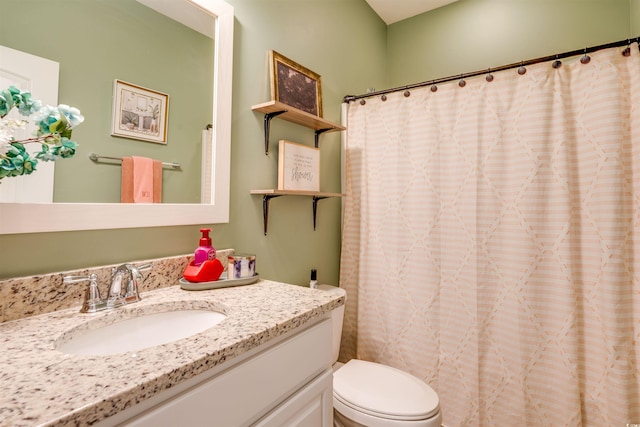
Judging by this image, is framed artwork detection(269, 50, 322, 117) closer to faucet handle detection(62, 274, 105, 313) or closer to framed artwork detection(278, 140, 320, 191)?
framed artwork detection(278, 140, 320, 191)

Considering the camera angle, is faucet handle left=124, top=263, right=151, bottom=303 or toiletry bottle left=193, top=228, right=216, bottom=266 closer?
faucet handle left=124, top=263, right=151, bottom=303

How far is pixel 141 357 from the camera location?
0.58m

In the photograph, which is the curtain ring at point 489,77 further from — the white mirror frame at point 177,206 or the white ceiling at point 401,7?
the white mirror frame at point 177,206

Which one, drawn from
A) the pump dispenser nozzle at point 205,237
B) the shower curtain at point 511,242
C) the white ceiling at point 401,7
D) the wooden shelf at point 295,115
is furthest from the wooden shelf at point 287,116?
the white ceiling at point 401,7

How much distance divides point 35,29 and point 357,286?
5.67ft

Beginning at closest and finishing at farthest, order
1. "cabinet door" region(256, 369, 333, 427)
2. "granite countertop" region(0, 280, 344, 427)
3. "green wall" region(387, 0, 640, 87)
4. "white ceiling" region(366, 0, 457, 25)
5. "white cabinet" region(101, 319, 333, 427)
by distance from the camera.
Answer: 1. "granite countertop" region(0, 280, 344, 427)
2. "white cabinet" region(101, 319, 333, 427)
3. "cabinet door" region(256, 369, 333, 427)
4. "green wall" region(387, 0, 640, 87)
5. "white ceiling" region(366, 0, 457, 25)

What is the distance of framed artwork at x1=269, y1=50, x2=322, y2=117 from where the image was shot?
4.82 ft

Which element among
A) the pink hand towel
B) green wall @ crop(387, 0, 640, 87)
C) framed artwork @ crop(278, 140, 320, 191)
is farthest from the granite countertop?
green wall @ crop(387, 0, 640, 87)

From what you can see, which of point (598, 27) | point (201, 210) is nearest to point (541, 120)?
point (598, 27)

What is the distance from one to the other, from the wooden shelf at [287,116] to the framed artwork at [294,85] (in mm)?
67

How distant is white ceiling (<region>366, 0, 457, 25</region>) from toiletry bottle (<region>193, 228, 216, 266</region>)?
2.08 meters

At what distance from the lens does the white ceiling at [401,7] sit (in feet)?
7.32

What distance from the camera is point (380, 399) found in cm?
123

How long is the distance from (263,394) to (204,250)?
550mm
